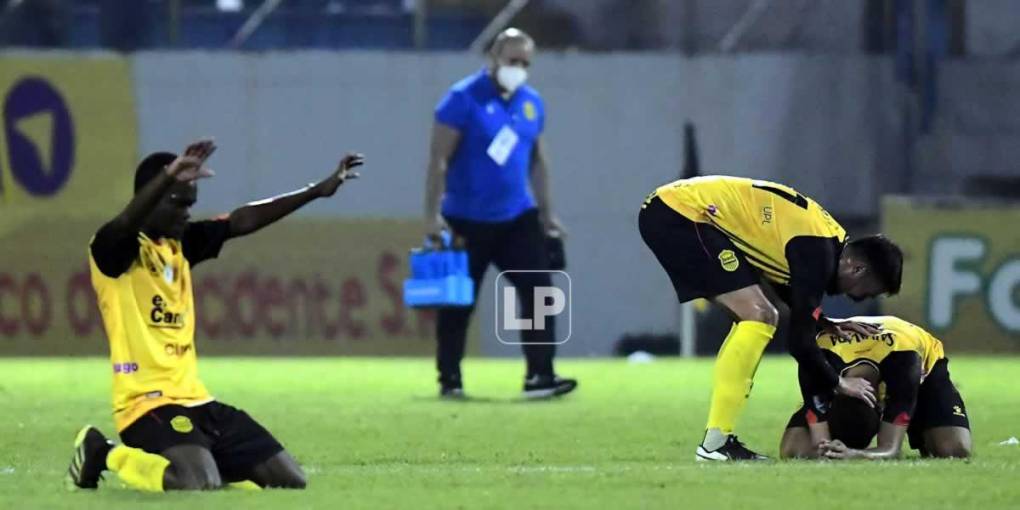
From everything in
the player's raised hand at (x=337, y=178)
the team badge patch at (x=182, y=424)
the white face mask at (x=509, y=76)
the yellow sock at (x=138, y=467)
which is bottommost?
the yellow sock at (x=138, y=467)

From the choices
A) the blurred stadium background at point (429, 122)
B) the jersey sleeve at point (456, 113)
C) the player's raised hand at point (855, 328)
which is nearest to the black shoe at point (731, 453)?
the player's raised hand at point (855, 328)

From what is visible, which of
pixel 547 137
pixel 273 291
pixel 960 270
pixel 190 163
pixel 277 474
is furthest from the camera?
pixel 547 137

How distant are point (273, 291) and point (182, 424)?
13373 millimetres

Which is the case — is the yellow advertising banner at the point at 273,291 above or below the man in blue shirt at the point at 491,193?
below

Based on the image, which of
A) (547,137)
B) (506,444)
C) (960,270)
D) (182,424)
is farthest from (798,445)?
(547,137)

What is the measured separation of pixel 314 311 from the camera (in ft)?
69.6

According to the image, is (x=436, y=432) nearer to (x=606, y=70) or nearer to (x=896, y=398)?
(x=896, y=398)

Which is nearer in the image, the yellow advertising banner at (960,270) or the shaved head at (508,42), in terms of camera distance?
the shaved head at (508,42)

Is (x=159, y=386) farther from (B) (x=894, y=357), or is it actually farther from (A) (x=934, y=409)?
(A) (x=934, y=409)

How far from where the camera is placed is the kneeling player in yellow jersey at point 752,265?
9.00 metres

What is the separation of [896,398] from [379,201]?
13777mm

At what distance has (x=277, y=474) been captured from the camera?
8.02 metres

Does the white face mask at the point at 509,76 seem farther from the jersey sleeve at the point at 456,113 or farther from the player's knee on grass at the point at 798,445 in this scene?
the player's knee on grass at the point at 798,445

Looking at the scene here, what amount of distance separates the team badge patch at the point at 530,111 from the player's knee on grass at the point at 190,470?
6547 mm
